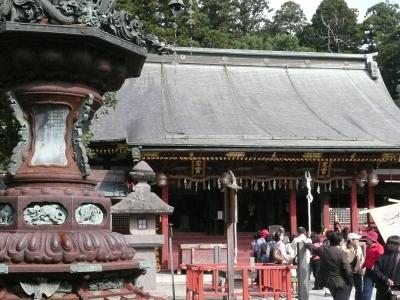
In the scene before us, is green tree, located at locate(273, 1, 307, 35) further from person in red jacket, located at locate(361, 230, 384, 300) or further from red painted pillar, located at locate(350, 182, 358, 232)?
person in red jacket, located at locate(361, 230, 384, 300)

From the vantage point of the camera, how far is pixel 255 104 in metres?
22.7

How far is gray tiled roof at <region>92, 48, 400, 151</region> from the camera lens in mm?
19094

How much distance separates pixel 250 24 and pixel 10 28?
4646 cm

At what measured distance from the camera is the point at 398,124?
2234 centimetres

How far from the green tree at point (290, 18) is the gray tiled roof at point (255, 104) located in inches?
1129

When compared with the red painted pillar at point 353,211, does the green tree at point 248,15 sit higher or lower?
higher

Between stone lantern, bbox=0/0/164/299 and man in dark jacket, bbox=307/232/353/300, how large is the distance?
8.66ft

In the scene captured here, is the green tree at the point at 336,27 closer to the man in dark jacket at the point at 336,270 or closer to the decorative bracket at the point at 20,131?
the man in dark jacket at the point at 336,270

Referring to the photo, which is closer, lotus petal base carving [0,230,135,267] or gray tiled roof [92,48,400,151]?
lotus petal base carving [0,230,135,267]

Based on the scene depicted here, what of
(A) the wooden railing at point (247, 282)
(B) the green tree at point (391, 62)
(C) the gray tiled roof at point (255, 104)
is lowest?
(A) the wooden railing at point (247, 282)

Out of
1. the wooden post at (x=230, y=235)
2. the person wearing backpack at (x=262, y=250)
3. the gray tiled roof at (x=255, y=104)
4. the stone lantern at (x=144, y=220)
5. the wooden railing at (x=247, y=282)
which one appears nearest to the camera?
Result: the wooden post at (x=230, y=235)

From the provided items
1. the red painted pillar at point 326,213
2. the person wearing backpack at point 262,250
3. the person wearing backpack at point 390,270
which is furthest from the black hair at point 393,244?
the red painted pillar at point 326,213

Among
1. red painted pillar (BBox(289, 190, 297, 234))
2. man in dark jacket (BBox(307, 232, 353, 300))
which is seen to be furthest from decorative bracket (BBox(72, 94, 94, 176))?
red painted pillar (BBox(289, 190, 297, 234))

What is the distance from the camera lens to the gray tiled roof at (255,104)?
19094 mm
